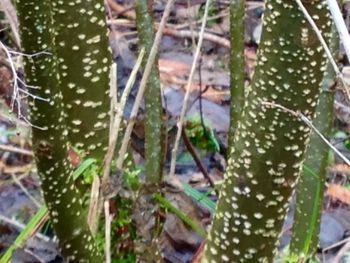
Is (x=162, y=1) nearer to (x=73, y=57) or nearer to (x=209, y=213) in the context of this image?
(x=209, y=213)

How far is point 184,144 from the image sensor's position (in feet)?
9.92

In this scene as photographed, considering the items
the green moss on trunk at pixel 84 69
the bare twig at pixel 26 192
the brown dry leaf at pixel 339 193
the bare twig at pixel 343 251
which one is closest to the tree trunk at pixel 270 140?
the bare twig at pixel 343 251

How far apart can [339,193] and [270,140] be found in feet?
5.21

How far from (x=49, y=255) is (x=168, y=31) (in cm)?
188

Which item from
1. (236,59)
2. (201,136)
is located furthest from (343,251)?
(201,136)

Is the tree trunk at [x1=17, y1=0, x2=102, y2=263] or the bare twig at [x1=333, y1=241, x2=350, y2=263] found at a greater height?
the tree trunk at [x1=17, y1=0, x2=102, y2=263]

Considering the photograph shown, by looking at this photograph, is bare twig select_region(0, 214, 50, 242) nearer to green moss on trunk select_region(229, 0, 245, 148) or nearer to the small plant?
green moss on trunk select_region(229, 0, 245, 148)

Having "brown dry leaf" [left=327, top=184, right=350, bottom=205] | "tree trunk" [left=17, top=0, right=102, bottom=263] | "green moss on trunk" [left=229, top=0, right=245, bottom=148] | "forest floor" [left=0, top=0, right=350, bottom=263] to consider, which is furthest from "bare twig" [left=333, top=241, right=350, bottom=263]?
"brown dry leaf" [left=327, top=184, right=350, bottom=205]

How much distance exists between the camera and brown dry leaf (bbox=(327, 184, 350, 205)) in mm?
2934

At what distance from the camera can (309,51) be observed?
1.34 metres

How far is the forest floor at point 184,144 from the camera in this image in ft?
7.88

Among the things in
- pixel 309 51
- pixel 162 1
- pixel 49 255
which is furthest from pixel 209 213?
pixel 162 1

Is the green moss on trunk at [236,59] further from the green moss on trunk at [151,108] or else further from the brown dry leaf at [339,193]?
the brown dry leaf at [339,193]

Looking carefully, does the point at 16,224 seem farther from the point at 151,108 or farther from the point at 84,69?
the point at 84,69
